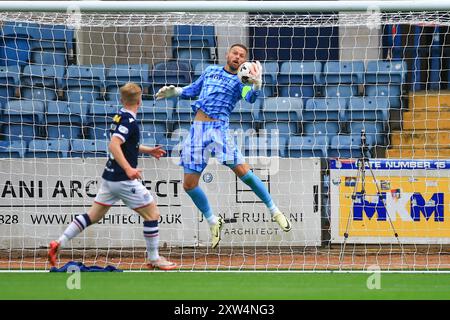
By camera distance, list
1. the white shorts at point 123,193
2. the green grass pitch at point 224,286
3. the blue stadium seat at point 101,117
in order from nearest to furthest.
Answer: the green grass pitch at point 224,286, the white shorts at point 123,193, the blue stadium seat at point 101,117

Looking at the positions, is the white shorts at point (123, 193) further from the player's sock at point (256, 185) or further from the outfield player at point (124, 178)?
the player's sock at point (256, 185)

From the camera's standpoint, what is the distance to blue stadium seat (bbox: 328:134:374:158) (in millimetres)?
13211

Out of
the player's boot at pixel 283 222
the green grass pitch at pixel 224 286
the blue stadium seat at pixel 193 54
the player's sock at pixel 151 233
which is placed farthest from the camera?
the blue stadium seat at pixel 193 54

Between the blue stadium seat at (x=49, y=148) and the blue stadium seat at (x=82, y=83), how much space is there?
0.67 meters

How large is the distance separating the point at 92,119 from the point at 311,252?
139 inches

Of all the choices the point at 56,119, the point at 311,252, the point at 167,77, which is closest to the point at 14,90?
the point at 56,119

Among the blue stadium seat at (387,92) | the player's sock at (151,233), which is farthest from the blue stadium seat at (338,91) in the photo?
the player's sock at (151,233)

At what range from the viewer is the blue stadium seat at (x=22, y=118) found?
43.3 feet

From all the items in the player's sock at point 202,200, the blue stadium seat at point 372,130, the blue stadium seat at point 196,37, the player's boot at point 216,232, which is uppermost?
the blue stadium seat at point 196,37

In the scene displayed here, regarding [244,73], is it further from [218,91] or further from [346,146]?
[346,146]

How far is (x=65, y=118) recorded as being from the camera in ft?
44.1

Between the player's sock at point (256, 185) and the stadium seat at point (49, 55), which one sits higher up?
the stadium seat at point (49, 55)

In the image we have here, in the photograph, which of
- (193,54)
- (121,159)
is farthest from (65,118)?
(121,159)

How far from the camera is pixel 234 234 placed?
12414 mm
